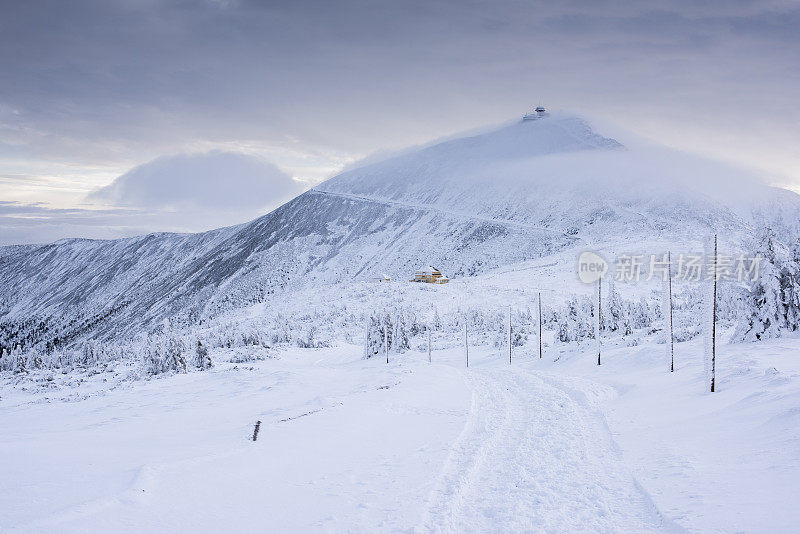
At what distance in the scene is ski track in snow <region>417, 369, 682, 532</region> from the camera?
7.28 m

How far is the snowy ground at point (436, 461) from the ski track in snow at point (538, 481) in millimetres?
40

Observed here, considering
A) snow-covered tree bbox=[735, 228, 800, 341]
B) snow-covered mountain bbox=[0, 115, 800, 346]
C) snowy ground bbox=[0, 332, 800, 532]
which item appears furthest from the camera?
snow-covered mountain bbox=[0, 115, 800, 346]

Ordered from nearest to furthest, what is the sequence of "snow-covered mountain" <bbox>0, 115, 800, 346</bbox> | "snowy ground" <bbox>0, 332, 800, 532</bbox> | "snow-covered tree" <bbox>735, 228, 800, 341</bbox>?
"snowy ground" <bbox>0, 332, 800, 532</bbox> → "snow-covered tree" <bbox>735, 228, 800, 341</bbox> → "snow-covered mountain" <bbox>0, 115, 800, 346</bbox>

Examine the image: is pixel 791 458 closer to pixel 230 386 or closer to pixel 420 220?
pixel 230 386

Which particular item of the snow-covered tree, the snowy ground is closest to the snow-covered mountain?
the snow-covered tree

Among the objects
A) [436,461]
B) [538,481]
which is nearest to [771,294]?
[538,481]

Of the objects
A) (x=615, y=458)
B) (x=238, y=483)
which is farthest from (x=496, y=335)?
(x=238, y=483)

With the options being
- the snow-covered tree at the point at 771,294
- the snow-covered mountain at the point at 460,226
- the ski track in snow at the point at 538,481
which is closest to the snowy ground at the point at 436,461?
the ski track in snow at the point at 538,481

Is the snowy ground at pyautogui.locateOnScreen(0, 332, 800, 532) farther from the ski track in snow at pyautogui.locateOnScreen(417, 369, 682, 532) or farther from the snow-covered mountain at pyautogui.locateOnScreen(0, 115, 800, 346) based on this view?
the snow-covered mountain at pyautogui.locateOnScreen(0, 115, 800, 346)

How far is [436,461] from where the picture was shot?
10.4m

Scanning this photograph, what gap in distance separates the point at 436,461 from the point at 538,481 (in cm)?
226

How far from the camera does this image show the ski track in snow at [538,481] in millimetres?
7277

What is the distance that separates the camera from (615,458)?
10570mm

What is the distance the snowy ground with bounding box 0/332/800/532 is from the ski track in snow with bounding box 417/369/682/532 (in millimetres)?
40
